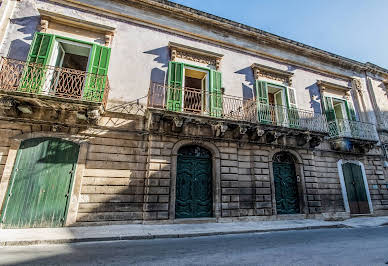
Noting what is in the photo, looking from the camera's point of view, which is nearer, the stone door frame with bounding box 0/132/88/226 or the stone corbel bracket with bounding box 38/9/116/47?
the stone door frame with bounding box 0/132/88/226

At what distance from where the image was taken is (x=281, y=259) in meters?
3.55

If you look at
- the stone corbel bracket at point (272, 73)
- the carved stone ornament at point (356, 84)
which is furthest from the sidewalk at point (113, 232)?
the carved stone ornament at point (356, 84)

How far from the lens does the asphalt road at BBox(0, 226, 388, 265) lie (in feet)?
11.1

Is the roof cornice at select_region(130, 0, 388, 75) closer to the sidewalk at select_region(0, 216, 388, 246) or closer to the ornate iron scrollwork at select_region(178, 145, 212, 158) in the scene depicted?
the ornate iron scrollwork at select_region(178, 145, 212, 158)

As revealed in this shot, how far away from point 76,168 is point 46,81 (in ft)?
10.0

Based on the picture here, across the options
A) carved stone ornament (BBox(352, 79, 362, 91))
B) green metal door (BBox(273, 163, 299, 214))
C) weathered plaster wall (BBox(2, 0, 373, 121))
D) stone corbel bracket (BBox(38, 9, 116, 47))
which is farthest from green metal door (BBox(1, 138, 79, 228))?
carved stone ornament (BBox(352, 79, 362, 91))

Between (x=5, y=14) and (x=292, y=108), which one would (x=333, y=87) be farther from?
(x=5, y=14)

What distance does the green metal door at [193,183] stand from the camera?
717 centimetres

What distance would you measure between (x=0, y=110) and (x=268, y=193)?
9800mm

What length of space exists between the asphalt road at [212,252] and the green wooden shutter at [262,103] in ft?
16.8

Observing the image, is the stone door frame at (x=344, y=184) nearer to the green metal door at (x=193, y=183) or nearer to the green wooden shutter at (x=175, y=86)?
the green metal door at (x=193, y=183)

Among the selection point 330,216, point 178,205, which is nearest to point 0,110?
point 178,205

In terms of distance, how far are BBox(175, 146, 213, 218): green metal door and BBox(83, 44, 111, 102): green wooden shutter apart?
364cm

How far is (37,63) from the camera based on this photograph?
21.0 feet
